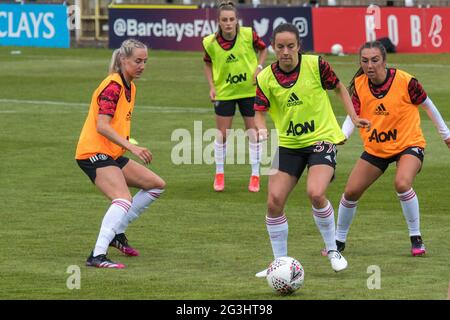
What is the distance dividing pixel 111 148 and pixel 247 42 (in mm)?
5765

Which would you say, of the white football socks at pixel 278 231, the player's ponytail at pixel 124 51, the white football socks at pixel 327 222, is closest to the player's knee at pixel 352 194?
the white football socks at pixel 327 222

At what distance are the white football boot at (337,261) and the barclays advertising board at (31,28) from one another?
3497 centimetres

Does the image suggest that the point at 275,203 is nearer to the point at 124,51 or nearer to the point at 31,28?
the point at 124,51

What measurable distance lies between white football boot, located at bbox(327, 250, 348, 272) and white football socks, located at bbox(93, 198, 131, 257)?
208 cm

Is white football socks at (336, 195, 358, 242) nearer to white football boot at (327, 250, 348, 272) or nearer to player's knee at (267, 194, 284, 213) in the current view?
white football boot at (327, 250, 348, 272)

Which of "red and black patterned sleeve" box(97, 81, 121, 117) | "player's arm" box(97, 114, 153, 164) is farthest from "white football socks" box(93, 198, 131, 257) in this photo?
"red and black patterned sleeve" box(97, 81, 121, 117)

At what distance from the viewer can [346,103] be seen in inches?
487

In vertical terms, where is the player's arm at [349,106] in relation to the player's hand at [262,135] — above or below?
above

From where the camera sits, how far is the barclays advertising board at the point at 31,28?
46312 millimetres

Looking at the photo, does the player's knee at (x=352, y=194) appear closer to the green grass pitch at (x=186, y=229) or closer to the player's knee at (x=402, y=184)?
the player's knee at (x=402, y=184)

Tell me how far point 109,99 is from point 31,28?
3526cm
